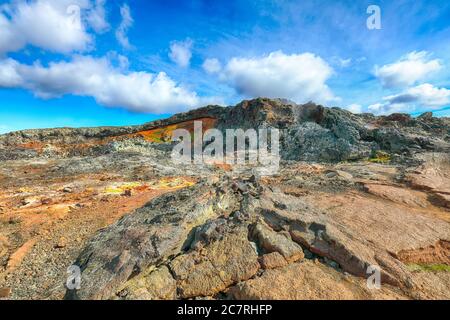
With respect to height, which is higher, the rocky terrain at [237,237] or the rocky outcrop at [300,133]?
the rocky outcrop at [300,133]

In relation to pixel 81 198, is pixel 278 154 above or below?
above

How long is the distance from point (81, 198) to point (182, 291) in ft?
40.8

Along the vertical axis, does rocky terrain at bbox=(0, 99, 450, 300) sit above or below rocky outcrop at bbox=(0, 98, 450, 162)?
below

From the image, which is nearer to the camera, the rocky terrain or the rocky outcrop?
the rocky terrain

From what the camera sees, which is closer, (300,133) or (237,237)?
(237,237)

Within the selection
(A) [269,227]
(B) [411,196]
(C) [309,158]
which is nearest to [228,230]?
(A) [269,227]

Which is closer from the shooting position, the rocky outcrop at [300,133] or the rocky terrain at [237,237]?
the rocky terrain at [237,237]

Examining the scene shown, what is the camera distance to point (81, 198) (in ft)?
52.9

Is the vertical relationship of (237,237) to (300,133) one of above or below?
below

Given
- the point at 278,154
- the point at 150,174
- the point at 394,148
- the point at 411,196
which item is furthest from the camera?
the point at 278,154

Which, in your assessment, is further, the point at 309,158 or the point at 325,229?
the point at 309,158
